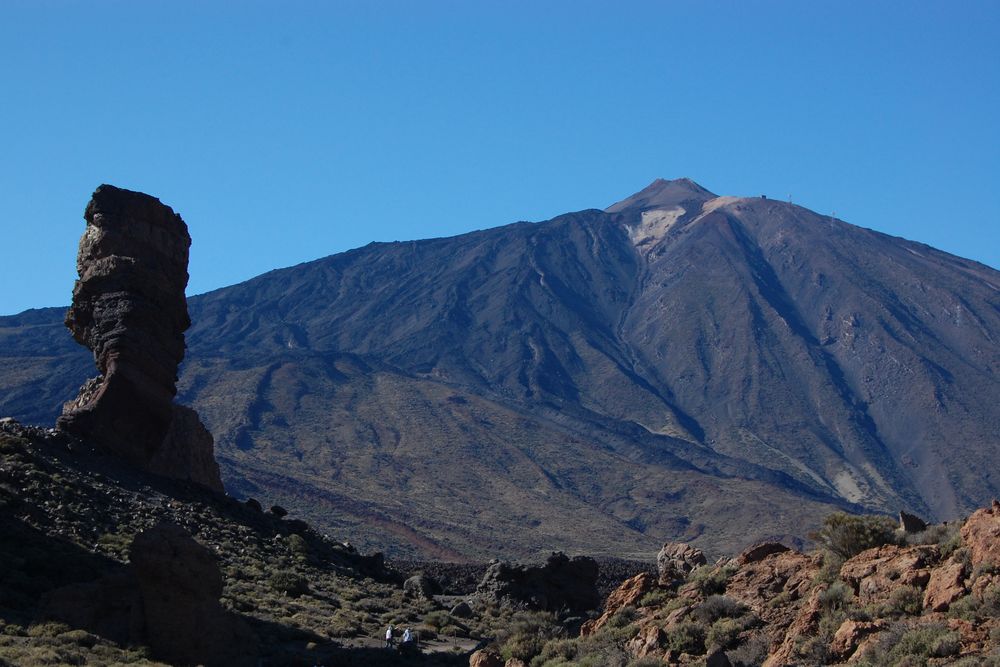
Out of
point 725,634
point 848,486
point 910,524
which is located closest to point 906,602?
point 725,634

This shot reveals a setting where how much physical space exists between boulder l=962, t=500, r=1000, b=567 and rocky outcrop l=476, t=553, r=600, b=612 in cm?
2001

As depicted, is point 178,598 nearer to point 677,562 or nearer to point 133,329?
point 677,562

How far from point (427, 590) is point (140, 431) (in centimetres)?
899

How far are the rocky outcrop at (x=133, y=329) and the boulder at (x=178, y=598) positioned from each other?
13498 millimetres

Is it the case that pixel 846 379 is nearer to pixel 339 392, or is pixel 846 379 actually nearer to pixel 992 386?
pixel 992 386

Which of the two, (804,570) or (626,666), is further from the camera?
(804,570)

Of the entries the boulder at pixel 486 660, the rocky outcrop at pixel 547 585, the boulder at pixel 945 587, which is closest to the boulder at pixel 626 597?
the boulder at pixel 486 660

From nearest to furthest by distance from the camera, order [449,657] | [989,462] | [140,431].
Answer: [449,657]
[140,431]
[989,462]

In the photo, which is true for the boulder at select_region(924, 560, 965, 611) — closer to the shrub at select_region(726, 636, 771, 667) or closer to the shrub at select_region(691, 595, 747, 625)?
the shrub at select_region(726, 636, 771, 667)

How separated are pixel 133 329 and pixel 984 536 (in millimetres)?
25344

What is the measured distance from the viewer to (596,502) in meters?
112

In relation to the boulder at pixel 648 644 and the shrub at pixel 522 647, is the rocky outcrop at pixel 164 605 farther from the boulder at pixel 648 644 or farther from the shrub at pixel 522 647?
the boulder at pixel 648 644

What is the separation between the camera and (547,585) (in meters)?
38.2

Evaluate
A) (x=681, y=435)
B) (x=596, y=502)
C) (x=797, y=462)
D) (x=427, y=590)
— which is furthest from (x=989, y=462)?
(x=427, y=590)
